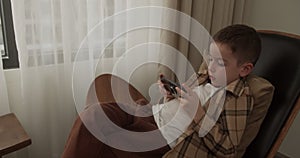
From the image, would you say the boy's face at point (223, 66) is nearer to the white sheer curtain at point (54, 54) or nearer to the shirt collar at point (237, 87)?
the shirt collar at point (237, 87)

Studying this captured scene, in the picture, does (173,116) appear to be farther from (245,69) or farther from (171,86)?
(245,69)

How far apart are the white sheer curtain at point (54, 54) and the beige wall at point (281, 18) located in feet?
2.45

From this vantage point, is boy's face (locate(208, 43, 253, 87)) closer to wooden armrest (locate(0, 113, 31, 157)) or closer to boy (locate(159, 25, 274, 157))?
boy (locate(159, 25, 274, 157))

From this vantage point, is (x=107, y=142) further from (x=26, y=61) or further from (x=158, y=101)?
(x=26, y=61)

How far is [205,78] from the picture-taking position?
4.33 feet

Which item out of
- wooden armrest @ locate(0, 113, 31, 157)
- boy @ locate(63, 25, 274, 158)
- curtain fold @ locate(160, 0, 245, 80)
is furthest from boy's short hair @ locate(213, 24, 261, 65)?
wooden armrest @ locate(0, 113, 31, 157)

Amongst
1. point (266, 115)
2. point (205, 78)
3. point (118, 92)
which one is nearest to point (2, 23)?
point (118, 92)

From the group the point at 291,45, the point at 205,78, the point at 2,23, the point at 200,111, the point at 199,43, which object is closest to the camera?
the point at 200,111

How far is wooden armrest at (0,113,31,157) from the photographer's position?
1074 millimetres

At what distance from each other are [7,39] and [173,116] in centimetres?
89

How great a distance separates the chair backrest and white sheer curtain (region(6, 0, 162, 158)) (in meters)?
0.72

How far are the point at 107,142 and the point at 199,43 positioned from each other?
3.23 feet

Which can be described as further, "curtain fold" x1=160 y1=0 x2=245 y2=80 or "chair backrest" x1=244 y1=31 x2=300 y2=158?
"curtain fold" x1=160 y1=0 x2=245 y2=80

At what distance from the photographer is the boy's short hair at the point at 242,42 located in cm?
107
